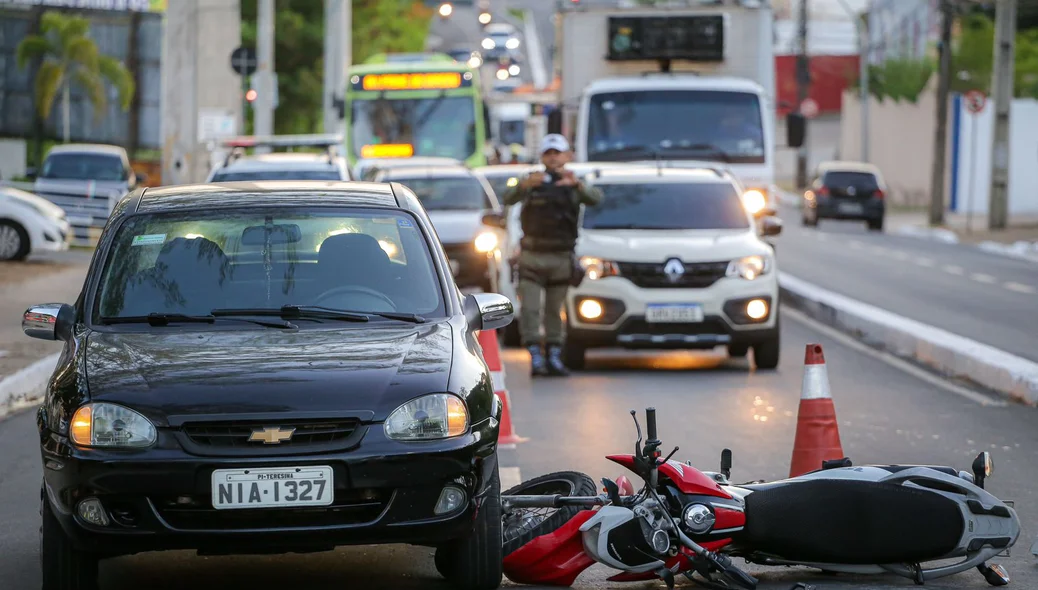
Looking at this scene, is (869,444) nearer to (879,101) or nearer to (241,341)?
(241,341)

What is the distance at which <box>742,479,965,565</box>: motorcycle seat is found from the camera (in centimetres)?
648

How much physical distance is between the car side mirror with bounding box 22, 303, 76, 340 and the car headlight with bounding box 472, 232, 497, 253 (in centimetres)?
1206

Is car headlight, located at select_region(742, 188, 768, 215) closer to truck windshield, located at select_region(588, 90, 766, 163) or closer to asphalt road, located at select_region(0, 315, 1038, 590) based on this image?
truck windshield, located at select_region(588, 90, 766, 163)

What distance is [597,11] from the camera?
949 inches

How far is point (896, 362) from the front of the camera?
1523 centimetres

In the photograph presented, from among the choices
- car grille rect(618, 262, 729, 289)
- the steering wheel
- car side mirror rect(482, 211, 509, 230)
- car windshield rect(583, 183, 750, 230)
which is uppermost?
the steering wheel

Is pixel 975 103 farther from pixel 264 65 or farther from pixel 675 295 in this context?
pixel 675 295

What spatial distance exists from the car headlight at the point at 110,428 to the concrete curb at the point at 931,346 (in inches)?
314

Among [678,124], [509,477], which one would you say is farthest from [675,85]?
[509,477]

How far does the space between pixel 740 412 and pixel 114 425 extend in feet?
21.3

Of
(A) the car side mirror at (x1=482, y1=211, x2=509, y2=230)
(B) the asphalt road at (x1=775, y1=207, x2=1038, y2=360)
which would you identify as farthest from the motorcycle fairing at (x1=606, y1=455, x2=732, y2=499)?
(B) the asphalt road at (x1=775, y1=207, x2=1038, y2=360)

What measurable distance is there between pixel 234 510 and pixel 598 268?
28.2 ft

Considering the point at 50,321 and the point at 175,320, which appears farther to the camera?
the point at 50,321

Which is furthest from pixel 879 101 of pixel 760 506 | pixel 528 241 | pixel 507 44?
pixel 760 506
